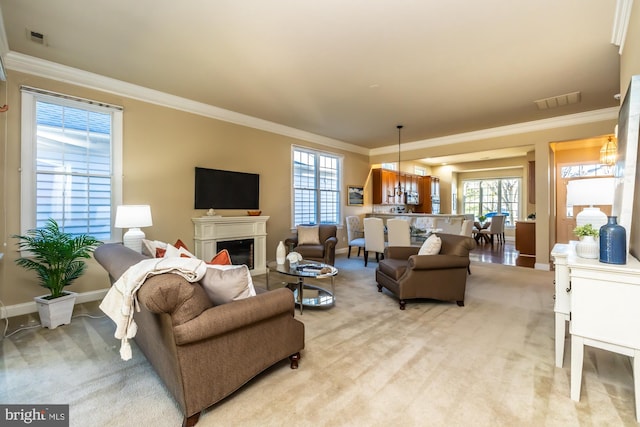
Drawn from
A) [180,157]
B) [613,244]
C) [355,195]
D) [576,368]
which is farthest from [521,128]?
[180,157]

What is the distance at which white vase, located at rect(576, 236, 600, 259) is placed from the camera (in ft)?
6.25

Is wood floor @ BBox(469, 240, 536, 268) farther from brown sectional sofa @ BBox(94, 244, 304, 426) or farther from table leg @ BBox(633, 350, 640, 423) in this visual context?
brown sectional sofa @ BBox(94, 244, 304, 426)

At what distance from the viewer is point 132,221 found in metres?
3.30

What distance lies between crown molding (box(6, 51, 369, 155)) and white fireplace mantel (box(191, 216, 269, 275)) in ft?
5.54

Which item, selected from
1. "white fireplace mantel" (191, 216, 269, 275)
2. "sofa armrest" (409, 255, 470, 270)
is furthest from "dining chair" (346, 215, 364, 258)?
"sofa armrest" (409, 255, 470, 270)

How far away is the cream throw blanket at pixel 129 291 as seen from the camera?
4.52 feet

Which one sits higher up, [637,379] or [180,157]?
[180,157]

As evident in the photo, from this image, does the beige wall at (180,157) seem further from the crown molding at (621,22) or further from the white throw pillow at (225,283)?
the white throw pillow at (225,283)

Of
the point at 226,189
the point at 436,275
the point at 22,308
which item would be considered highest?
the point at 226,189

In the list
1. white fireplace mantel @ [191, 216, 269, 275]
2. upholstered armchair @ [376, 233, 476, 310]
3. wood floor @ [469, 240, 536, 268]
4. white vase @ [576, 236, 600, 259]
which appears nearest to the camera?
white vase @ [576, 236, 600, 259]

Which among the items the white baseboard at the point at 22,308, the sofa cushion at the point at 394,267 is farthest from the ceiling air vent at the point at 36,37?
the sofa cushion at the point at 394,267

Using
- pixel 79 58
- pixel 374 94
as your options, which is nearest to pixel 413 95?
pixel 374 94

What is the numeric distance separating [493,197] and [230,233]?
32.4ft

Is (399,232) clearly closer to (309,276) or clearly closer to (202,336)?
(309,276)
